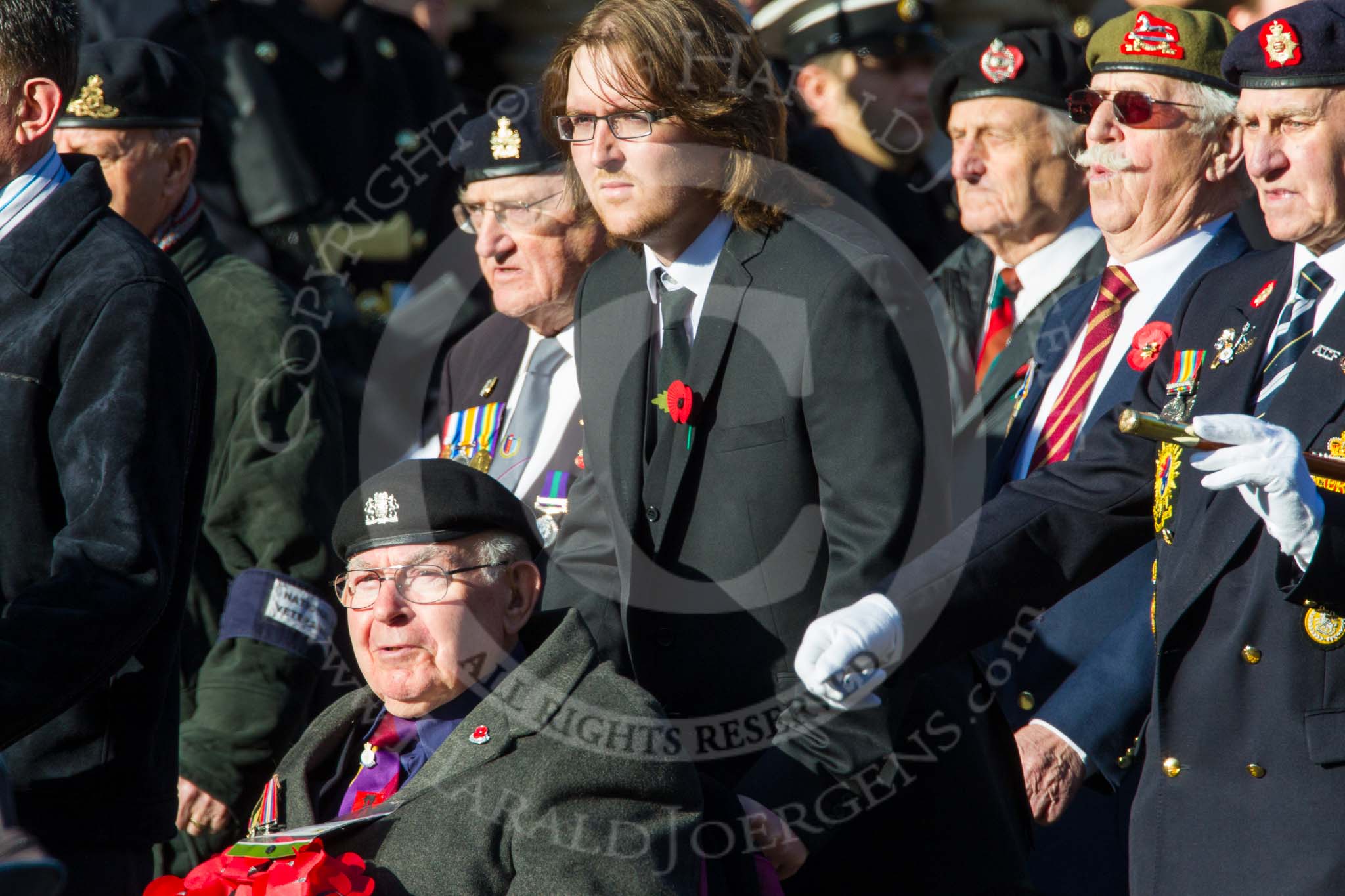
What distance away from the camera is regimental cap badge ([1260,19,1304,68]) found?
3406mm

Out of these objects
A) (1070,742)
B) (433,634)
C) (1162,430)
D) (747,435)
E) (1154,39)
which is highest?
(1154,39)

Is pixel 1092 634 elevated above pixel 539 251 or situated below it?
below

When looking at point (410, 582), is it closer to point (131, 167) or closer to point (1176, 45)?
point (131, 167)

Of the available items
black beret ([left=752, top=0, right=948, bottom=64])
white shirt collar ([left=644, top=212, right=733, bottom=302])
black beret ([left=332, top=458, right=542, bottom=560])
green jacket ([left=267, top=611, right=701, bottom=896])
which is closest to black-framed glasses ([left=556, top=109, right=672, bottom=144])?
white shirt collar ([left=644, top=212, right=733, bottom=302])

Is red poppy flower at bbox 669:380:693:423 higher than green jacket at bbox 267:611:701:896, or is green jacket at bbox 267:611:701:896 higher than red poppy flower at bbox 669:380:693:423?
red poppy flower at bbox 669:380:693:423

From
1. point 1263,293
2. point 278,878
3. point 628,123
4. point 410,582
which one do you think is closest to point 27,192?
point 410,582

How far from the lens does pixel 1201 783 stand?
337 centimetres

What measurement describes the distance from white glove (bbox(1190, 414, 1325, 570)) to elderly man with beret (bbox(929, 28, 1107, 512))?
88.6 inches

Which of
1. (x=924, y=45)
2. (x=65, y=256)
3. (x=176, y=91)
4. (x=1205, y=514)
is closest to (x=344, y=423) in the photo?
(x=176, y=91)

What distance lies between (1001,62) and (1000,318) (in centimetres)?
72

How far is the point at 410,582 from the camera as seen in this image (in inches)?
155

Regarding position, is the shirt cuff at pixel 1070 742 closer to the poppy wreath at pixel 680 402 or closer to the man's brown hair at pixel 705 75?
the poppy wreath at pixel 680 402

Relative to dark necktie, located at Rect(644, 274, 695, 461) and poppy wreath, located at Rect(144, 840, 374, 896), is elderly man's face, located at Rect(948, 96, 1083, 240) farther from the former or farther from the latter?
poppy wreath, located at Rect(144, 840, 374, 896)

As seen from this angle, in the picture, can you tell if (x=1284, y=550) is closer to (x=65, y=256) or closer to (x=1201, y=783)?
(x=1201, y=783)
